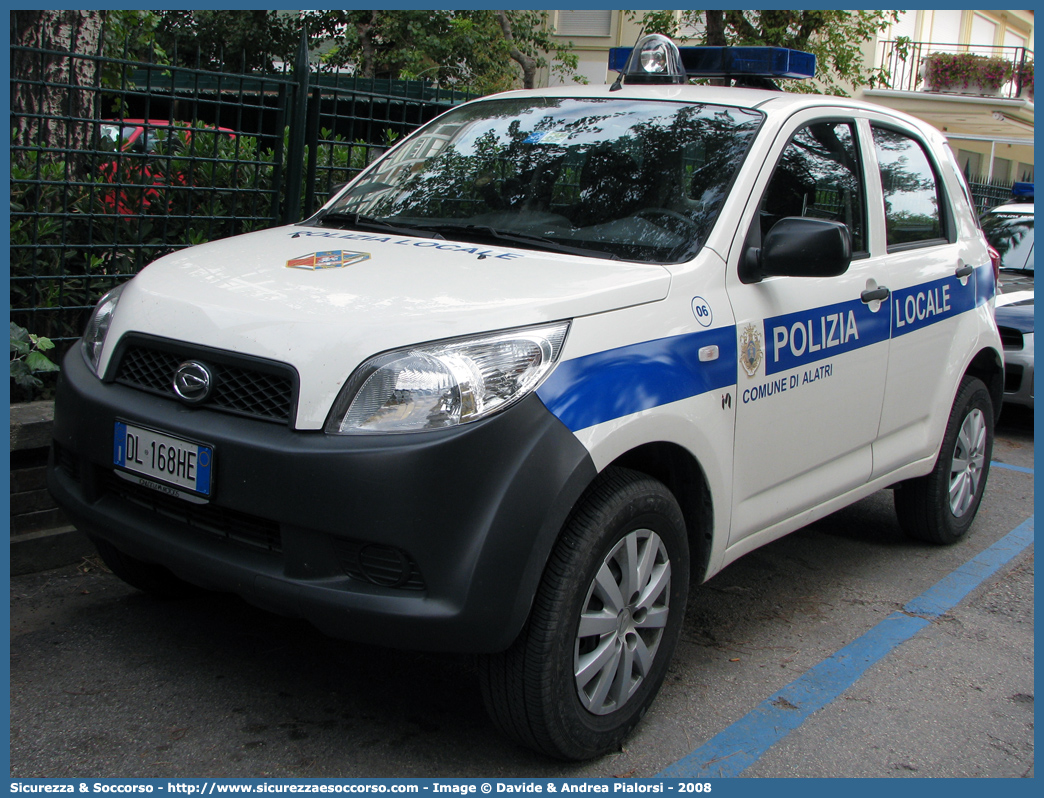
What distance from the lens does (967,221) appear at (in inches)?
188

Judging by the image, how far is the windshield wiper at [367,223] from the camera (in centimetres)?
346

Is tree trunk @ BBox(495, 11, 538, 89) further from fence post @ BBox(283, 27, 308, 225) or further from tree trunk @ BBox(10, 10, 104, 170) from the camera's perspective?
fence post @ BBox(283, 27, 308, 225)

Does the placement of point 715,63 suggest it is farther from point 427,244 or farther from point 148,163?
point 148,163

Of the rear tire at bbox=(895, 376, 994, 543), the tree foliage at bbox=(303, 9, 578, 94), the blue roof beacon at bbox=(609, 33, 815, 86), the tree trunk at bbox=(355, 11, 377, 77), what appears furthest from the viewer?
→ the tree trunk at bbox=(355, 11, 377, 77)

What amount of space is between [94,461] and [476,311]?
3.79ft

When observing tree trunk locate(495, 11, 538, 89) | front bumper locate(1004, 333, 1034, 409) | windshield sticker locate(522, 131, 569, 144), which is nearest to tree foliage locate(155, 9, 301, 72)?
tree trunk locate(495, 11, 538, 89)

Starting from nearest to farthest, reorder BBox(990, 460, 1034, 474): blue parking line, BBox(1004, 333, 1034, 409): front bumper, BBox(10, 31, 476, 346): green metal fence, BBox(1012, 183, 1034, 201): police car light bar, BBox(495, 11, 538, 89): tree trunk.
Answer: BBox(10, 31, 476, 346): green metal fence → BBox(990, 460, 1034, 474): blue parking line → BBox(1004, 333, 1034, 409): front bumper → BBox(1012, 183, 1034, 201): police car light bar → BBox(495, 11, 538, 89): tree trunk

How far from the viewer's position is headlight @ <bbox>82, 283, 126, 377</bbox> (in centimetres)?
309

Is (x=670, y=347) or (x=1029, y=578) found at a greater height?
(x=670, y=347)

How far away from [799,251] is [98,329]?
2.10 meters

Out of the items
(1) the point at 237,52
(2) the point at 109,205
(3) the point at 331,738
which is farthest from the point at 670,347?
(1) the point at 237,52

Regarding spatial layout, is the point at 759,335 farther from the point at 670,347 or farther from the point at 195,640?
the point at 195,640

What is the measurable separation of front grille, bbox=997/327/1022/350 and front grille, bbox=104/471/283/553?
252 inches

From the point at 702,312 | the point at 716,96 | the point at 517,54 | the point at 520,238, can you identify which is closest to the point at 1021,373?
the point at 716,96
